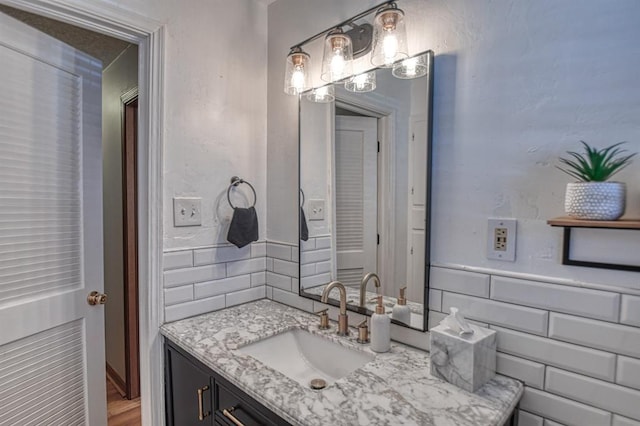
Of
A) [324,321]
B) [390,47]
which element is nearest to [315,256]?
[324,321]

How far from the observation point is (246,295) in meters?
1.66

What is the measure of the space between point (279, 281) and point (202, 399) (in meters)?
0.64

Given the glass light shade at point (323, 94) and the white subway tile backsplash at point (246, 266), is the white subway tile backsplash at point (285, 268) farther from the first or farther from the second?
the glass light shade at point (323, 94)

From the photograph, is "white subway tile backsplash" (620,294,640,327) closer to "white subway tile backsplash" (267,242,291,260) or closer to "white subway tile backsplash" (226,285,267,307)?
"white subway tile backsplash" (267,242,291,260)

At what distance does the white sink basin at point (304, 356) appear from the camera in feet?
3.94

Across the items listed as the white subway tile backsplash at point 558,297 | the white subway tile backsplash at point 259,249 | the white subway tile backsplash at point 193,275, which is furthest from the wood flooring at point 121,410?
the white subway tile backsplash at point 558,297

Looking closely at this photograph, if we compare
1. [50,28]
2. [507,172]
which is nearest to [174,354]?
[507,172]

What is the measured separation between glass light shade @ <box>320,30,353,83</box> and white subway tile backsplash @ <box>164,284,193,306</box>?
3.56ft

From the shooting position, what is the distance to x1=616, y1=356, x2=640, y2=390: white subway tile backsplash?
777 mm

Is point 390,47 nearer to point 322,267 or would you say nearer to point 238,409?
point 322,267

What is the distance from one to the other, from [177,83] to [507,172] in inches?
51.1

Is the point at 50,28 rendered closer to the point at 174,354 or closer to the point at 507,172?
the point at 174,354

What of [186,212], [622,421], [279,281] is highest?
[186,212]

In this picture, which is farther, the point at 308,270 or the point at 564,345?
the point at 308,270
